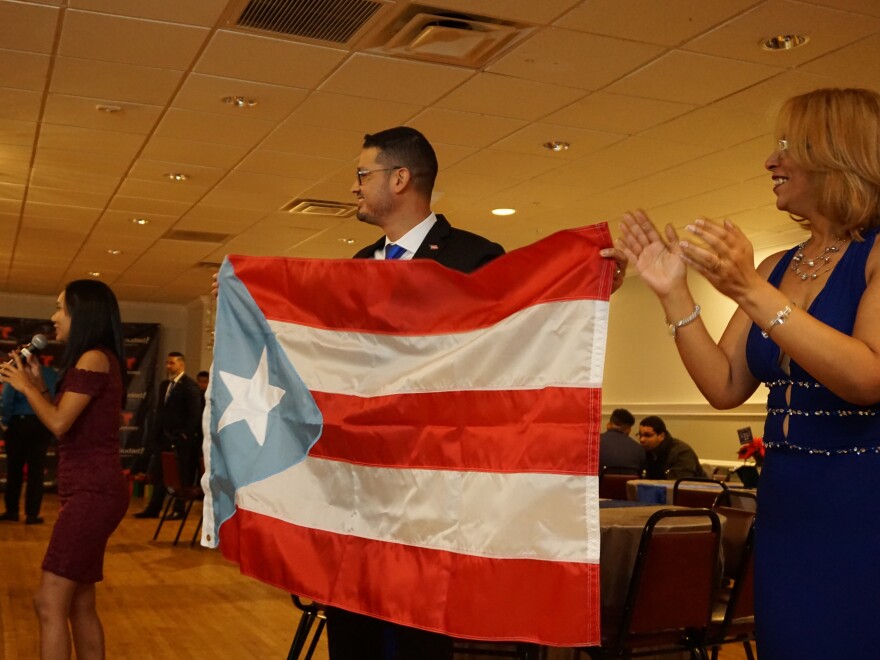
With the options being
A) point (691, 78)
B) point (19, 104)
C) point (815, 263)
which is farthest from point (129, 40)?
point (815, 263)

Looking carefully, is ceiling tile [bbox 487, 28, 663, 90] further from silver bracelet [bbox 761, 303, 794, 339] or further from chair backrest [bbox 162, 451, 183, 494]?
chair backrest [bbox 162, 451, 183, 494]

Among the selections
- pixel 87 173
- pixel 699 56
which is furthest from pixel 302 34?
pixel 87 173

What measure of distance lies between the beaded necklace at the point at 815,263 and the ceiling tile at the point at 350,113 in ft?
15.5

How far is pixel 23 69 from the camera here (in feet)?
19.5

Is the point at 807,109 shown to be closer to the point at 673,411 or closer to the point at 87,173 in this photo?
the point at 87,173

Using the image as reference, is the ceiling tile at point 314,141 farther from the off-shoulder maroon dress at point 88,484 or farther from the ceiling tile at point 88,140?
the off-shoulder maroon dress at point 88,484

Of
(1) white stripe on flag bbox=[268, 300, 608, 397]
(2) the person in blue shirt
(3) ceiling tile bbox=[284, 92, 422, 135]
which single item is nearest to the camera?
(1) white stripe on flag bbox=[268, 300, 608, 397]

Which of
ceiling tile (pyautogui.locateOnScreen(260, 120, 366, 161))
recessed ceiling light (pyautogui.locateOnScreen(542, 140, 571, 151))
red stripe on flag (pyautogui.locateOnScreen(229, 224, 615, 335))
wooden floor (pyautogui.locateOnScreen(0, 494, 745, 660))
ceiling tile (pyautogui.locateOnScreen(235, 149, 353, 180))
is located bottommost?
wooden floor (pyautogui.locateOnScreen(0, 494, 745, 660))

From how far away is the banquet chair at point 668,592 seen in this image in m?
3.39

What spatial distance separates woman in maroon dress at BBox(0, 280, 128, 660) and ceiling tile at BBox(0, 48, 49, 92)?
8.31ft

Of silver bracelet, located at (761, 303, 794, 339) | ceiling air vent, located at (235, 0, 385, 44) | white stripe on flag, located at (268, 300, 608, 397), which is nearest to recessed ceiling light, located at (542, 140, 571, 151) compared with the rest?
ceiling air vent, located at (235, 0, 385, 44)

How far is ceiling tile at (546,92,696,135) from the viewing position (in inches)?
245

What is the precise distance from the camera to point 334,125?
22.5 feet

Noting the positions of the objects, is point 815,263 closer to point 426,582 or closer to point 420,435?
point 420,435
